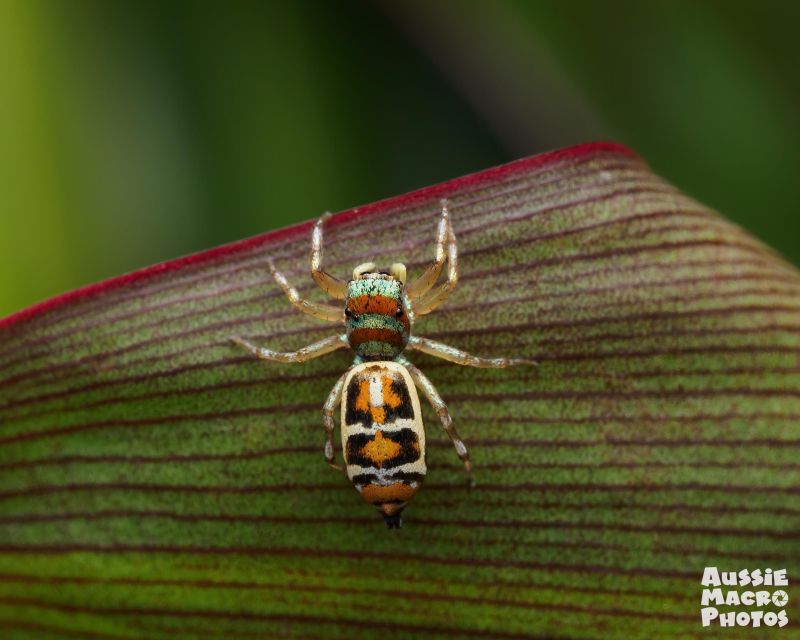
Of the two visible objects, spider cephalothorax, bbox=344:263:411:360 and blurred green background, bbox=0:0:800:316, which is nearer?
spider cephalothorax, bbox=344:263:411:360

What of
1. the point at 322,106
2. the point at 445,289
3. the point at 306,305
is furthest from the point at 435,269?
the point at 322,106

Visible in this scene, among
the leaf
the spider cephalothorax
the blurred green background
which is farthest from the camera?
the blurred green background

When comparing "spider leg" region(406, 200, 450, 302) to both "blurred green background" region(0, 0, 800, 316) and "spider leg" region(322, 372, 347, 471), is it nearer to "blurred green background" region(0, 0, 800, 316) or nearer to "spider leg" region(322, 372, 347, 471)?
"spider leg" region(322, 372, 347, 471)

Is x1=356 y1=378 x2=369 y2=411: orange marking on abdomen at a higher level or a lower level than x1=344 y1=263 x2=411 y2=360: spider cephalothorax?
lower

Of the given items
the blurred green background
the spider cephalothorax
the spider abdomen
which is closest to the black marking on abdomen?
the spider abdomen

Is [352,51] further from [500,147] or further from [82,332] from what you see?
[82,332]

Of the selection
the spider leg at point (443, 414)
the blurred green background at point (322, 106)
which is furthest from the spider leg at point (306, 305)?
the blurred green background at point (322, 106)

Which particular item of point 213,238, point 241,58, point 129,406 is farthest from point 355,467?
point 241,58
